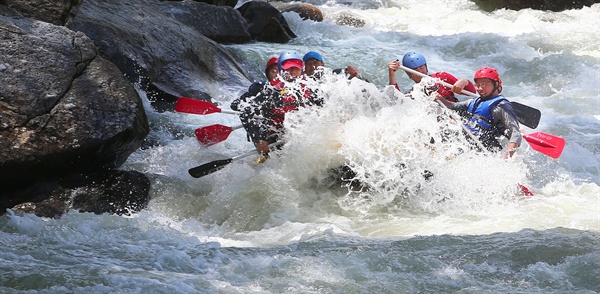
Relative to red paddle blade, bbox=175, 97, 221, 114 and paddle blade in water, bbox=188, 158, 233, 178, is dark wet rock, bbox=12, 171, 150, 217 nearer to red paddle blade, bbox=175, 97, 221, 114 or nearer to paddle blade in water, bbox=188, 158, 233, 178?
paddle blade in water, bbox=188, 158, 233, 178

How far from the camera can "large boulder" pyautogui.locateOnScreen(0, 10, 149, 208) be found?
227 inches

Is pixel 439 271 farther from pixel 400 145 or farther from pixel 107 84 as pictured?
pixel 107 84

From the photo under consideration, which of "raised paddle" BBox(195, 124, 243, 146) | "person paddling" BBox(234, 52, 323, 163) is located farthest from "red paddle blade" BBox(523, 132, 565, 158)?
"raised paddle" BBox(195, 124, 243, 146)

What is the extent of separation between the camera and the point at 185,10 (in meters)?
12.3

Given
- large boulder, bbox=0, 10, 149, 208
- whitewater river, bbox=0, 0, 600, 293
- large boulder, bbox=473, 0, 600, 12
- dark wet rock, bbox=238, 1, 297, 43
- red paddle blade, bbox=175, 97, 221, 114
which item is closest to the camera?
whitewater river, bbox=0, 0, 600, 293

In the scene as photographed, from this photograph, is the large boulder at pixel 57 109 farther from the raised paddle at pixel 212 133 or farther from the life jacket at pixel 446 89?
the life jacket at pixel 446 89

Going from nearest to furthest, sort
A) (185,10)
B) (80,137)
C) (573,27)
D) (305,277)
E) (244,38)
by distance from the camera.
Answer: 1. (305,277)
2. (80,137)
3. (185,10)
4. (244,38)
5. (573,27)

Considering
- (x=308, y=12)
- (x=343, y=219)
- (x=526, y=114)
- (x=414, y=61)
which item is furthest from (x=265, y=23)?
(x=343, y=219)

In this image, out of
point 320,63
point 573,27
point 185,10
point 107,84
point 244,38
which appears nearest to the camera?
point 107,84

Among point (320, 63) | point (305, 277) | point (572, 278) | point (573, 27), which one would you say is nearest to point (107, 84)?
point (320, 63)

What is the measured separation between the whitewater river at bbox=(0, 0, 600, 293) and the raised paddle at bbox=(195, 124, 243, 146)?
0.69ft

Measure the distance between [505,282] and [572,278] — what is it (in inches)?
15.4

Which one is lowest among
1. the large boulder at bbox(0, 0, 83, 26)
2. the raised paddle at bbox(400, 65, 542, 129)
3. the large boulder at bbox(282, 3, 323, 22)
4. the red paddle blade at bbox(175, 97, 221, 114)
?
the large boulder at bbox(282, 3, 323, 22)

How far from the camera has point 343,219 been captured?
6.23m
